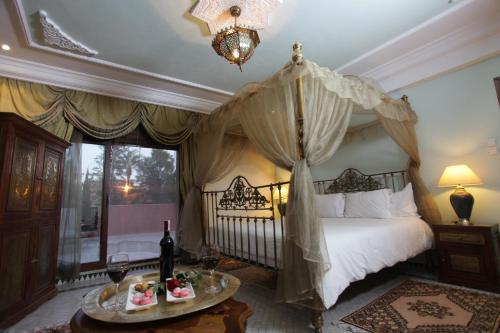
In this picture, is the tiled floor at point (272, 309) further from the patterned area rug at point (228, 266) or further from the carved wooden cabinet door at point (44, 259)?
the patterned area rug at point (228, 266)

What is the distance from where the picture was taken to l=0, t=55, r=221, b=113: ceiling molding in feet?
9.71

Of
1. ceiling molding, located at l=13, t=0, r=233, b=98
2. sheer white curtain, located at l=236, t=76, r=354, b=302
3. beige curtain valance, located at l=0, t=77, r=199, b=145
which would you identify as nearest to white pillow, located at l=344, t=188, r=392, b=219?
sheer white curtain, located at l=236, t=76, r=354, b=302

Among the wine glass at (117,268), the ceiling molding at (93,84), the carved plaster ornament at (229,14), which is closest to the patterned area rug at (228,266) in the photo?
the wine glass at (117,268)

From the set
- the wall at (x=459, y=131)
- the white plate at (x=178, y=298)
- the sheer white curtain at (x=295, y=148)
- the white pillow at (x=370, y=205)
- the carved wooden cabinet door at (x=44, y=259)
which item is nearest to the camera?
→ the white plate at (x=178, y=298)

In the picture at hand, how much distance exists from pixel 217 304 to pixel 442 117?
3378 millimetres

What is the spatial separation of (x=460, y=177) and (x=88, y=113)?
4.45m

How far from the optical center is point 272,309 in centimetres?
219

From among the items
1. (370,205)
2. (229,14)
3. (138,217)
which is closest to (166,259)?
(229,14)

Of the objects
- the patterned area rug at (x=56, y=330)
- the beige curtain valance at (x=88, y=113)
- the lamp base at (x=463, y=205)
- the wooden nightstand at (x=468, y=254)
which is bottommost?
the patterned area rug at (x=56, y=330)

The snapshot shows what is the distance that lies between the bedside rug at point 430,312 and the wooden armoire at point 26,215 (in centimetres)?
275

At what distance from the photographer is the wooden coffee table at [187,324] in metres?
1.08

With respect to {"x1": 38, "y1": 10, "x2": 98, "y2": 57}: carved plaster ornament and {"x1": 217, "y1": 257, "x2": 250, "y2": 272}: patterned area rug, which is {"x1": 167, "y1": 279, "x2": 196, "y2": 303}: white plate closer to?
{"x1": 217, "y1": 257, "x2": 250, "y2": 272}: patterned area rug

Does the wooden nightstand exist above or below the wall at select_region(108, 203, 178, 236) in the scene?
below

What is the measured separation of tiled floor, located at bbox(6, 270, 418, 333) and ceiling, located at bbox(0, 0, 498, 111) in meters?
2.58
